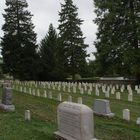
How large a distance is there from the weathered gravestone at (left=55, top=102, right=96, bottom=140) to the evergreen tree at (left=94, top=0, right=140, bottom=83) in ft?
88.9

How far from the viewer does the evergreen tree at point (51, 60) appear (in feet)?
187

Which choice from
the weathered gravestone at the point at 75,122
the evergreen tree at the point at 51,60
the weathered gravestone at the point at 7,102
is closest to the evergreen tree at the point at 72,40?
the evergreen tree at the point at 51,60

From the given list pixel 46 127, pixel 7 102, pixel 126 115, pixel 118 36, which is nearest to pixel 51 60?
pixel 118 36

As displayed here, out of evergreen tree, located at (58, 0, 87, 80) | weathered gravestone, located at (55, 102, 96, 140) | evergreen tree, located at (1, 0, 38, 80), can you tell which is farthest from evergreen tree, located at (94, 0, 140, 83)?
weathered gravestone, located at (55, 102, 96, 140)

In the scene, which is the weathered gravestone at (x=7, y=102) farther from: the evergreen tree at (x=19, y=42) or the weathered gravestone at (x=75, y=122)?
the evergreen tree at (x=19, y=42)

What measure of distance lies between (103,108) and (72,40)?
4030 centimetres

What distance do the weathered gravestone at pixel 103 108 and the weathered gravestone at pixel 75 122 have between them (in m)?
6.24

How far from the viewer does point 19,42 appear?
5944 centimetres

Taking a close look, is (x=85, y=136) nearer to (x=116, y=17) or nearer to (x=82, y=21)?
(x=116, y=17)

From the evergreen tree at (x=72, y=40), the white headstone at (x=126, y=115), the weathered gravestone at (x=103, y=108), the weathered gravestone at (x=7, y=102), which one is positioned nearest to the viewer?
the white headstone at (x=126, y=115)

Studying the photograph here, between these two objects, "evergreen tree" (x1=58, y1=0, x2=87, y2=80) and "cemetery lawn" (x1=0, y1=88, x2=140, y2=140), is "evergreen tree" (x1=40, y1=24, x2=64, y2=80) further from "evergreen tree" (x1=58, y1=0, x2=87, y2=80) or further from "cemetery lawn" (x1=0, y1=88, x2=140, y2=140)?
"cemetery lawn" (x1=0, y1=88, x2=140, y2=140)

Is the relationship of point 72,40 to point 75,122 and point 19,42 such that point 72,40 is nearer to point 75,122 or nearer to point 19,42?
point 19,42

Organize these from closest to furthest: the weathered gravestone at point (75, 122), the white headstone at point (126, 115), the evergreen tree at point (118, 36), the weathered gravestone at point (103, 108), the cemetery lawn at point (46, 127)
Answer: the weathered gravestone at point (75, 122) → the cemetery lawn at point (46, 127) → the white headstone at point (126, 115) → the weathered gravestone at point (103, 108) → the evergreen tree at point (118, 36)

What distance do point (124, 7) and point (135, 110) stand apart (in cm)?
2156
